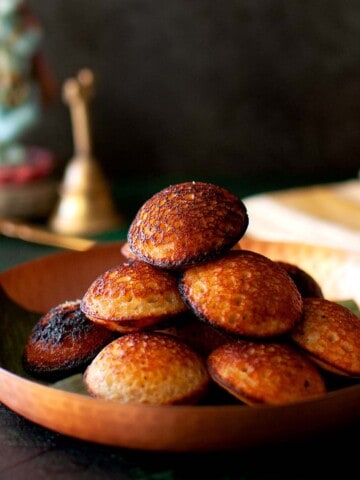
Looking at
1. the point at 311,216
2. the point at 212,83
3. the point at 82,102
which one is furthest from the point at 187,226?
the point at 212,83

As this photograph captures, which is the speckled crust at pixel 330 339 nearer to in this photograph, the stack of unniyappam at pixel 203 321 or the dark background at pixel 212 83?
the stack of unniyappam at pixel 203 321

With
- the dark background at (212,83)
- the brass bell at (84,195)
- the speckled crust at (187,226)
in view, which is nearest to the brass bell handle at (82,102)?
the brass bell at (84,195)

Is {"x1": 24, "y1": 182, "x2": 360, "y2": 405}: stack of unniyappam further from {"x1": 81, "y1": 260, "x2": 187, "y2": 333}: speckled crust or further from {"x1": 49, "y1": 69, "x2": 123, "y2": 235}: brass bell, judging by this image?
{"x1": 49, "y1": 69, "x2": 123, "y2": 235}: brass bell

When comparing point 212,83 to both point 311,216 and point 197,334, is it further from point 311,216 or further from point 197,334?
point 197,334

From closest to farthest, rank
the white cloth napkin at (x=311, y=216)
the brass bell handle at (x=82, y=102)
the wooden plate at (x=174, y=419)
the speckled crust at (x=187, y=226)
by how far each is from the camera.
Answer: the wooden plate at (x=174, y=419) → the speckled crust at (x=187, y=226) → the white cloth napkin at (x=311, y=216) → the brass bell handle at (x=82, y=102)

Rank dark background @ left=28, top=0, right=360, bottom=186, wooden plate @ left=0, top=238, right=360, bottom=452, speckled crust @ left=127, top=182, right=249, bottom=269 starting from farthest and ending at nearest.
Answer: dark background @ left=28, top=0, right=360, bottom=186 → speckled crust @ left=127, top=182, right=249, bottom=269 → wooden plate @ left=0, top=238, right=360, bottom=452

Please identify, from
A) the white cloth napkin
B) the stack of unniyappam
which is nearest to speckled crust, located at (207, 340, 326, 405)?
the stack of unniyappam
